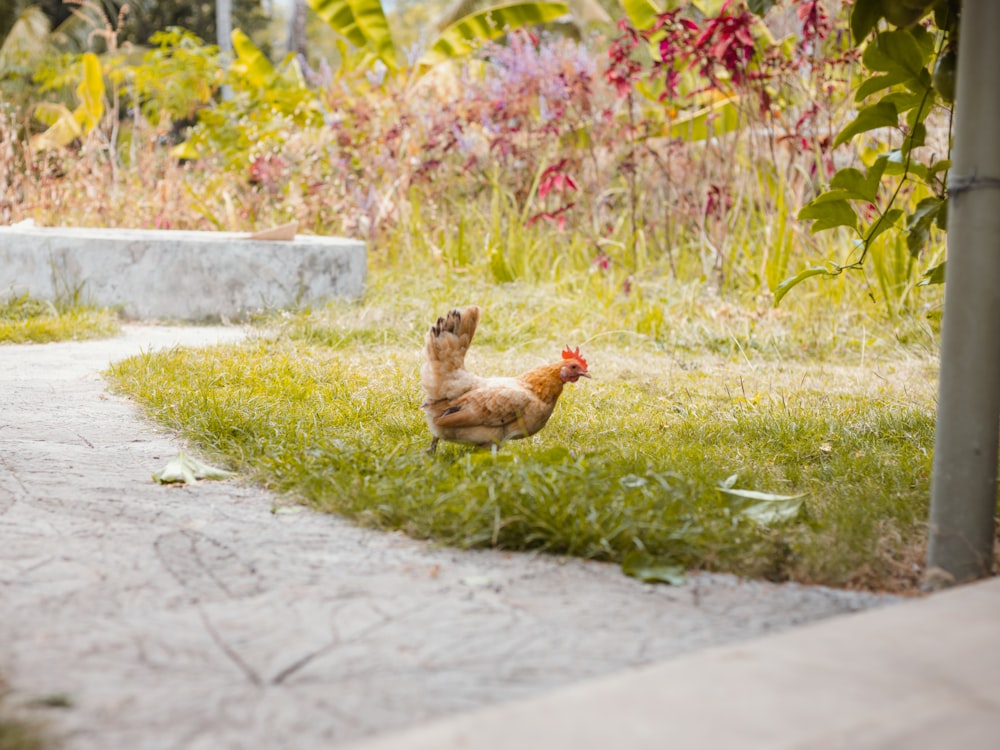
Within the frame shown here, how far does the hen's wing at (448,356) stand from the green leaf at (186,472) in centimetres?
74

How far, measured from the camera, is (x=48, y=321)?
253 inches

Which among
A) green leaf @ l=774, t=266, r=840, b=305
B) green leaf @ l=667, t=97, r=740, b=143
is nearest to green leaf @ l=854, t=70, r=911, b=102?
green leaf @ l=774, t=266, r=840, b=305

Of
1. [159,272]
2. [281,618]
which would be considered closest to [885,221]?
[281,618]

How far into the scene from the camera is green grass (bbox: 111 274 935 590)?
2635 millimetres

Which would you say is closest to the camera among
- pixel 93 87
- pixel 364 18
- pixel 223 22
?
pixel 93 87

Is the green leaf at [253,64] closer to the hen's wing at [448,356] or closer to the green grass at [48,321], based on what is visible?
the green grass at [48,321]

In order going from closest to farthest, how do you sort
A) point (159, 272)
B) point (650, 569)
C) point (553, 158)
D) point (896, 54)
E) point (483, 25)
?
1. point (650, 569)
2. point (896, 54)
3. point (159, 272)
4. point (553, 158)
5. point (483, 25)

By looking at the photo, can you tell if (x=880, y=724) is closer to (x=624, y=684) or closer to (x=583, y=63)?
(x=624, y=684)

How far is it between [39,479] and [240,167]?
7822 millimetres

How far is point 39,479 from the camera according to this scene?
320cm

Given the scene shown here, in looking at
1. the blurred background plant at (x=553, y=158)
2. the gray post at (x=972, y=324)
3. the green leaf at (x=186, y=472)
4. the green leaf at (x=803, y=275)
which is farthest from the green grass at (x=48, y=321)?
the gray post at (x=972, y=324)

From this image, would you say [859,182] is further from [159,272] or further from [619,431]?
[159,272]

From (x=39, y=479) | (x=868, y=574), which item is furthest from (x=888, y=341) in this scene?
(x=39, y=479)

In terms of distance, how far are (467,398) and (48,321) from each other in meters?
4.10
